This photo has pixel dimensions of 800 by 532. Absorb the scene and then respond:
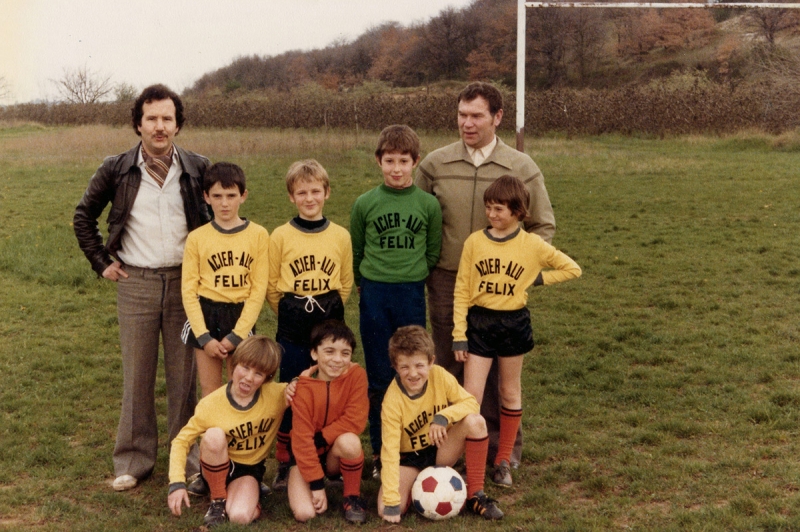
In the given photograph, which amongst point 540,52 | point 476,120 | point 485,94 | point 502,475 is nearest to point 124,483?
point 502,475

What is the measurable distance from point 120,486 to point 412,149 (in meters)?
2.33

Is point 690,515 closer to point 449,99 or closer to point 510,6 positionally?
point 449,99

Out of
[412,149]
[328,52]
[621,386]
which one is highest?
[328,52]

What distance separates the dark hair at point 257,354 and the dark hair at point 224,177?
2.49ft

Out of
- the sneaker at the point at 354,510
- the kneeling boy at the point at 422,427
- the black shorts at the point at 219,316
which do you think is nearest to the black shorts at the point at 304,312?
the black shorts at the point at 219,316

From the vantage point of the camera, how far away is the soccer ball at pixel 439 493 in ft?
11.8

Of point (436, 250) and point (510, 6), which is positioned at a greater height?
point (510, 6)

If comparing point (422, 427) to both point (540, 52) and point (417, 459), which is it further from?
point (540, 52)

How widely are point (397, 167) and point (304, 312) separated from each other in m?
0.86

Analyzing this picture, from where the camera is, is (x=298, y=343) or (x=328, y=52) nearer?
(x=298, y=343)

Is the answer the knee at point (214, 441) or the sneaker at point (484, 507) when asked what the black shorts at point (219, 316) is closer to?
the knee at point (214, 441)

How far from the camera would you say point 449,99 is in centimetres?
2817

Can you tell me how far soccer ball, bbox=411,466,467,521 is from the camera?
3604 millimetres

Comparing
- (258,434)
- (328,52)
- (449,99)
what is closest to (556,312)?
(258,434)
